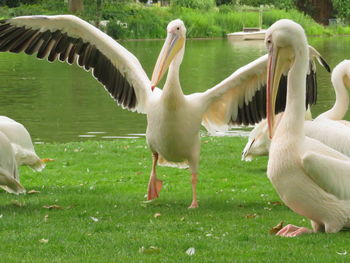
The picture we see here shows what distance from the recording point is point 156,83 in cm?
726

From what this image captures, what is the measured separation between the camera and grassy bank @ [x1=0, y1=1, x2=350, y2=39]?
4103 cm

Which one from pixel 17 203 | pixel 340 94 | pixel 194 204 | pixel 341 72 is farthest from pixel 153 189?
pixel 341 72

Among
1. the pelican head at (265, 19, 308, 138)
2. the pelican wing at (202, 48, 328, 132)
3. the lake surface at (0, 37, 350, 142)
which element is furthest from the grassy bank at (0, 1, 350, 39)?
the pelican head at (265, 19, 308, 138)

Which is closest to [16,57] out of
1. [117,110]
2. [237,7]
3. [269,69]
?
[117,110]

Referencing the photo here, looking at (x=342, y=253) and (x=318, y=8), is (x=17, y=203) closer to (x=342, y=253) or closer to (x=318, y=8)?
(x=342, y=253)

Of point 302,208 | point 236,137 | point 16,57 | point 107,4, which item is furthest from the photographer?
point 107,4

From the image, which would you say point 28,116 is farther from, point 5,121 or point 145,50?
point 145,50

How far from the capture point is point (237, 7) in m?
50.1

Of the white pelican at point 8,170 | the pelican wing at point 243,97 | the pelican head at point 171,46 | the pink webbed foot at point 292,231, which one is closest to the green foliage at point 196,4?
the pelican wing at point 243,97

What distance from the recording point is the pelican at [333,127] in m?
7.70

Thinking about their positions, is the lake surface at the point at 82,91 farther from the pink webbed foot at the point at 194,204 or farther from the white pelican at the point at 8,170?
the pink webbed foot at the point at 194,204

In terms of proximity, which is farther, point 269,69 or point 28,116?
point 28,116

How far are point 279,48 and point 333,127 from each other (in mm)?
2468

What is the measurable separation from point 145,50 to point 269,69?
2804 cm
